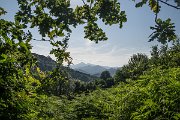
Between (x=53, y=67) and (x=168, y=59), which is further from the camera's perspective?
(x=168, y=59)

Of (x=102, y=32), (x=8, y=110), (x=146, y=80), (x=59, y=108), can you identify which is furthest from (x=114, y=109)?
(x=8, y=110)

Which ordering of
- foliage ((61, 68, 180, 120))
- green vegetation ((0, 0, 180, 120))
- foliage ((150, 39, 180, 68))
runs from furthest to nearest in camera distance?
foliage ((150, 39, 180, 68)) < foliage ((61, 68, 180, 120)) < green vegetation ((0, 0, 180, 120))

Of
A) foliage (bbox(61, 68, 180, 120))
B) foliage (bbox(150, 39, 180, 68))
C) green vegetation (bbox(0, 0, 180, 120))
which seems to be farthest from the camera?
foliage (bbox(150, 39, 180, 68))

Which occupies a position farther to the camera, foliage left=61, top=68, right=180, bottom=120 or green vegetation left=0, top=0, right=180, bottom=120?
foliage left=61, top=68, right=180, bottom=120

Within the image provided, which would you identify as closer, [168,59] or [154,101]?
[154,101]

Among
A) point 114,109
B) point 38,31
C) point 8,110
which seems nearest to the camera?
point 8,110

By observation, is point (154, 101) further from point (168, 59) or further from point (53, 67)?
point (168, 59)

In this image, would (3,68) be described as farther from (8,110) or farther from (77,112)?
(77,112)

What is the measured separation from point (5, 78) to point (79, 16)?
226cm

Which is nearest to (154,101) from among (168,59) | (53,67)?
(53,67)

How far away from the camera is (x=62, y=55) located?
16.0 ft

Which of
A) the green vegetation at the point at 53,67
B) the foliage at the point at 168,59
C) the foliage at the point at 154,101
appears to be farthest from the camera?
the foliage at the point at 168,59

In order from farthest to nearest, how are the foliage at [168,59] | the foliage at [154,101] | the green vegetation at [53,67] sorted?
the foliage at [168,59]
the foliage at [154,101]
the green vegetation at [53,67]

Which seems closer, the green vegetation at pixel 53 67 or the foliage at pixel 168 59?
the green vegetation at pixel 53 67
